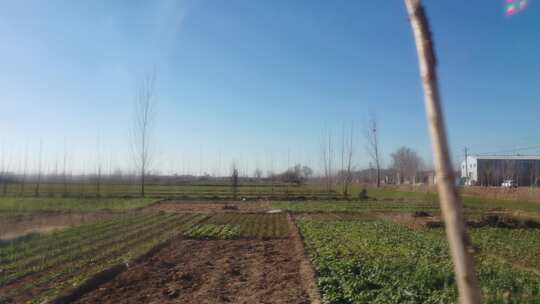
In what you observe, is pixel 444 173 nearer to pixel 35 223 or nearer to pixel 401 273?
pixel 401 273

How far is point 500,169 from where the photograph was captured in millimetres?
60031

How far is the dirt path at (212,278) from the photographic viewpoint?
23.1 ft

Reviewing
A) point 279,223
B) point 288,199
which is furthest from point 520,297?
point 288,199

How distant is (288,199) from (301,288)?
31360 millimetres

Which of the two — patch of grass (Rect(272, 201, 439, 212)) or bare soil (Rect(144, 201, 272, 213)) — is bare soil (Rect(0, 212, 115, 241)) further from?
patch of grass (Rect(272, 201, 439, 212))

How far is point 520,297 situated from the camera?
224 inches

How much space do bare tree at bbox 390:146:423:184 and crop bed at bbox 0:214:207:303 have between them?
6747cm

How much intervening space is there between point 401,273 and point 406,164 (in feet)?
252

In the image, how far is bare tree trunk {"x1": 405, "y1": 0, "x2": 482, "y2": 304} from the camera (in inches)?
40.8

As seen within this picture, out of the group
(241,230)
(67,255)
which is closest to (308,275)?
(67,255)

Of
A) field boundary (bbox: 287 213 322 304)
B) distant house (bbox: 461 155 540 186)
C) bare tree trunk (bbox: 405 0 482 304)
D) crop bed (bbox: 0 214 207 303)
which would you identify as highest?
distant house (bbox: 461 155 540 186)

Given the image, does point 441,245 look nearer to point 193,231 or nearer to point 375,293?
point 375,293

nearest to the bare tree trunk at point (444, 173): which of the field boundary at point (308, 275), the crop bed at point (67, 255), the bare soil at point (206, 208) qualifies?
the field boundary at point (308, 275)

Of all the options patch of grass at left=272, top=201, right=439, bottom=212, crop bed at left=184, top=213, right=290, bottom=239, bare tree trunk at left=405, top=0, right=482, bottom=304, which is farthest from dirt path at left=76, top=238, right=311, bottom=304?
patch of grass at left=272, top=201, right=439, bottom=212
